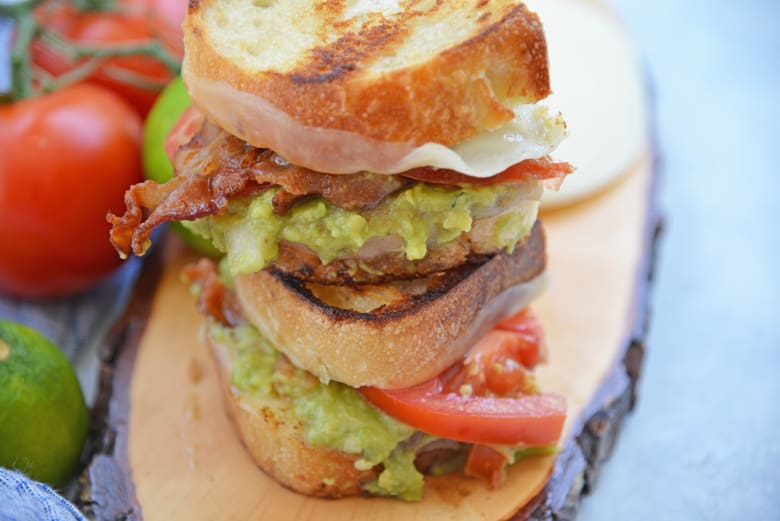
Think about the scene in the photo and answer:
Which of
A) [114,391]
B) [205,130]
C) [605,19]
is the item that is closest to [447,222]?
[205,130]

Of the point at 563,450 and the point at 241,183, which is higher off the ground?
the point at 241,183

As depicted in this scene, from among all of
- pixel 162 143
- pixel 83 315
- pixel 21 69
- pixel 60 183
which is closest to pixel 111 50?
pixel 21 69

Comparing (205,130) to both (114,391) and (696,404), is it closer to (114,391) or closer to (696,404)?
(114,391)

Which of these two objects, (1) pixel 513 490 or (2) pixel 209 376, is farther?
(2) pixel 209 376

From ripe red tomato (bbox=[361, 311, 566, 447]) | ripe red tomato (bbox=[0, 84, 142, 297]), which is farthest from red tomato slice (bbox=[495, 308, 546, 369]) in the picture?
ripe red tomato (bbox=[0, 84, 142, 297])

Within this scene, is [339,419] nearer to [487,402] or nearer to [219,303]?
[487,402]

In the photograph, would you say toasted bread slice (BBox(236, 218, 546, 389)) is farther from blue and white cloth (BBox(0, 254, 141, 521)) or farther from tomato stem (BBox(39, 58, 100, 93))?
tomato stem (BBox(39, 58, 100, 93))

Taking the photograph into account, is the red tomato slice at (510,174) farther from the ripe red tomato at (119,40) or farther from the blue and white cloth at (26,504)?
the ripe red tomato at (119,40)
